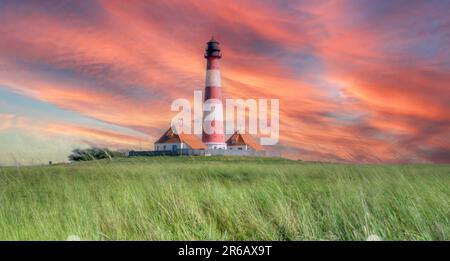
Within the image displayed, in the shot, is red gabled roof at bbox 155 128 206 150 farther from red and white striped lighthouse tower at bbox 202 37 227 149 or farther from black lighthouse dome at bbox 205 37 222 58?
black lighthouse dome at bbox 205 37 222 58

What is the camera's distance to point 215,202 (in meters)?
4.95

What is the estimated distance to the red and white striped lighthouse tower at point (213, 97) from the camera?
36156 millimetres

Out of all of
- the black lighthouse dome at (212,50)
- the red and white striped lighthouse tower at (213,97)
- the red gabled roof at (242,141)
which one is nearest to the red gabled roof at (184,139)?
the red and white striped lighthouse tower at (213,97)

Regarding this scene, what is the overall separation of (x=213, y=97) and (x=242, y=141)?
778 centimetres

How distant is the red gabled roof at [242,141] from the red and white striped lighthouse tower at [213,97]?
3727 millimetres

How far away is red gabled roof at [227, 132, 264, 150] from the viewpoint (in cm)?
4141

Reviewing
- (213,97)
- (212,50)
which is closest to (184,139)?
(213,97)

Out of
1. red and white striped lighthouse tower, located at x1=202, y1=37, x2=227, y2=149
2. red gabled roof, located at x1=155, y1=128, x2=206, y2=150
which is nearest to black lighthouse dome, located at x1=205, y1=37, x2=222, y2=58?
red and white striped lighthouse tower, located at x1=202, y1=37, x2=227, y2=149

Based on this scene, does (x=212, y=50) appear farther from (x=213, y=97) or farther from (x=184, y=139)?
(x=184, y=139)

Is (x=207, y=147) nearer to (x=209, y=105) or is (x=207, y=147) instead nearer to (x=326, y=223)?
(x=209, y=105)

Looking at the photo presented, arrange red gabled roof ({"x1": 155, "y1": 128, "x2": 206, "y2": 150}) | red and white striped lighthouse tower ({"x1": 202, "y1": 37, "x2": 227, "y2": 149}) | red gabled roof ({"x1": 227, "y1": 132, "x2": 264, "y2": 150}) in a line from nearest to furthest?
red and white striped lighthouse tower ({"x1": 202, "y1": 37, "x2": 227, "y2": 149}) < red gabled roof ({"x1": 155, "y1": 128, "x2": 206, "y2": 150}) < red gabled roof ({"x1": 227, "y1": 132, "x2": 264, "y2": 150})

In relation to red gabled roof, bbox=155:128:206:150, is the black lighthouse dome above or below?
above

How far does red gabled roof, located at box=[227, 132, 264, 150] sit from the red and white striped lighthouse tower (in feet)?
12.2
